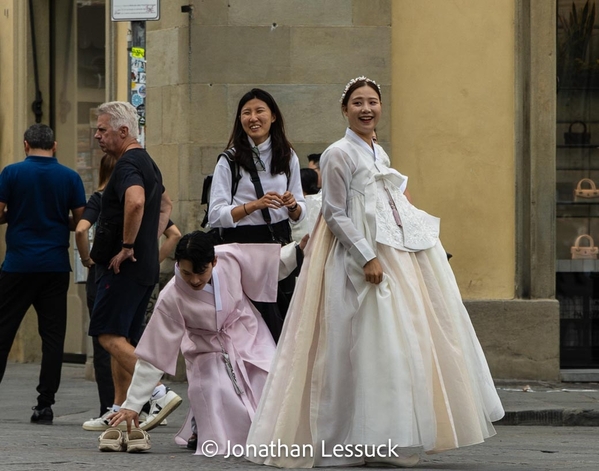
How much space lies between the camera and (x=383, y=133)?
39.7 feet

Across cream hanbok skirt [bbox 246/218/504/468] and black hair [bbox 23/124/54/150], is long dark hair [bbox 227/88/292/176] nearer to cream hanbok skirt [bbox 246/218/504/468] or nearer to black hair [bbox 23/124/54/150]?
cream hanbok skirt [bbox 246/218/504/468]

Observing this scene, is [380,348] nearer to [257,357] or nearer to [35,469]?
[257,357]

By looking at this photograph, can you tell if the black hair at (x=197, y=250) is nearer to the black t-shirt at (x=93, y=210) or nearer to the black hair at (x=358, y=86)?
the black hair at (x=358, y=86)

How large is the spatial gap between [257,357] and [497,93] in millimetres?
5032

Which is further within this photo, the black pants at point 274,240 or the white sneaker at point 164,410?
the black pants at point 274,240

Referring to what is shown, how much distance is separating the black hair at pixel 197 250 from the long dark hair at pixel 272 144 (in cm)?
94

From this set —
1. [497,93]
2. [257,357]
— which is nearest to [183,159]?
[497,93]

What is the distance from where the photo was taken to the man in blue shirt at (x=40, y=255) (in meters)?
9.73

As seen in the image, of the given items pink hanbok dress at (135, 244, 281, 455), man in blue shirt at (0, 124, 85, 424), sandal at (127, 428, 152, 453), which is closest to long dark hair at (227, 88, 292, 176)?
pink hanbok dress at (135, 244, 281, 455)

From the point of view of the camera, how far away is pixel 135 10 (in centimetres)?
1011

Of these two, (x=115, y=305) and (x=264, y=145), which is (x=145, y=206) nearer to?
(x=115, y=305)

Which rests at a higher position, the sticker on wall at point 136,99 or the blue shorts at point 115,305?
the sticker on wall at point 136,99

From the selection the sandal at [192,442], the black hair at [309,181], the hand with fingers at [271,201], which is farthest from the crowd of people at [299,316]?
the black hair at [309,181]

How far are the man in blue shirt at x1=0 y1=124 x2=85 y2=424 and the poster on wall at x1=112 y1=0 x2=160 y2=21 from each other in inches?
38.6
